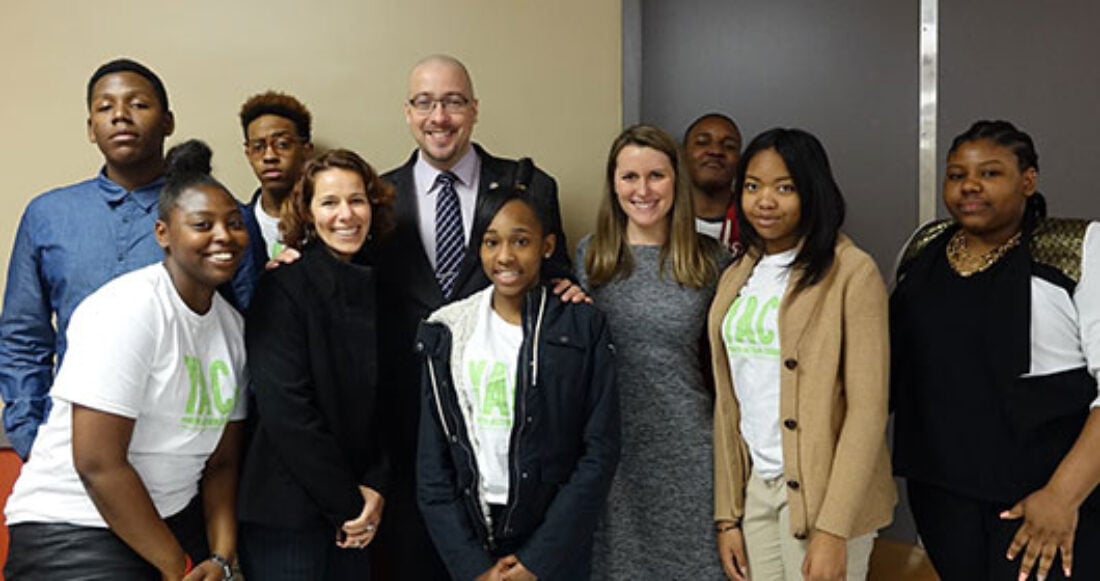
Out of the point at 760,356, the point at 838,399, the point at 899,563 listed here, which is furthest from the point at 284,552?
Answer: the point at 899,563

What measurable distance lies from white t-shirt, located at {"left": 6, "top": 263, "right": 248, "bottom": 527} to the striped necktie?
679 mm

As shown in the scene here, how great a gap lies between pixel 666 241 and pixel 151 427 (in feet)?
4.02

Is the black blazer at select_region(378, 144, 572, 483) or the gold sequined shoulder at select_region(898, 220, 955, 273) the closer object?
the gold sequined shoulder at select_region(898, 220, 955, 273)

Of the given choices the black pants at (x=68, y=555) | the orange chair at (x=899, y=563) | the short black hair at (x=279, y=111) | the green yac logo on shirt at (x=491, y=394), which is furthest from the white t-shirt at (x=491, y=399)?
the orange chair at (x=899, y=563)

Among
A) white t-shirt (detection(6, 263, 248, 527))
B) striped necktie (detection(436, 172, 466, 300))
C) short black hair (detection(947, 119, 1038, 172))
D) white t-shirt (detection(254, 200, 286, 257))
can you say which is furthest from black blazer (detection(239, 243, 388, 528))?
short black hair (detection(947, 119, 1038, 172))

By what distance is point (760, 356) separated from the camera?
1988 mm

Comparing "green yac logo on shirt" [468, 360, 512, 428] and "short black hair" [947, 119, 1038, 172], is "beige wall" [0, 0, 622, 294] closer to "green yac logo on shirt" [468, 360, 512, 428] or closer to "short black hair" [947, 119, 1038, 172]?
"green yac logo on shirt" [468, 360, 512, 428]

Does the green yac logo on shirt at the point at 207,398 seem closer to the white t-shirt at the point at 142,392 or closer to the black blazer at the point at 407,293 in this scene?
the white t-shirt at the point at 142,392

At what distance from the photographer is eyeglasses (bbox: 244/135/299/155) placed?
2.99 metres

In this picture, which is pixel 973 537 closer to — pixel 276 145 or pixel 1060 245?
pixel 1060 245

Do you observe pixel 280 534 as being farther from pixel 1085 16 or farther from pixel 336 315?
pixel 1085 16

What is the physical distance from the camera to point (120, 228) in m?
2.13

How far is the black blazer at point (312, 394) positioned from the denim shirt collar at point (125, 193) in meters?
0.38

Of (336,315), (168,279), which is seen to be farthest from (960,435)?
(168,279)
